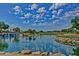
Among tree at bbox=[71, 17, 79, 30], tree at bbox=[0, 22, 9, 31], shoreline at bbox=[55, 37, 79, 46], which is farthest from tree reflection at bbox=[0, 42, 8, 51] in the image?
tree at bbox=[71, 17, 79, 30]

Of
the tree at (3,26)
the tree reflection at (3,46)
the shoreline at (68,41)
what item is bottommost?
the tree reflection at (3,46)

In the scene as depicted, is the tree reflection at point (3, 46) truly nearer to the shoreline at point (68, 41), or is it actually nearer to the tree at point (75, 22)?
the shoreline at point (68, 41)

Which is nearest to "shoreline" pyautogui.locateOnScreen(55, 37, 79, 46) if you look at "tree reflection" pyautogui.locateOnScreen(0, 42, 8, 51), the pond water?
the pond water

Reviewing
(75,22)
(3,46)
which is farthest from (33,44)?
(75,22)

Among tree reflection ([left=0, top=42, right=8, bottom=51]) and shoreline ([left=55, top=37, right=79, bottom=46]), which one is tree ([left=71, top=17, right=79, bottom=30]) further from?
tree reflection ([left=0, top=42, right=8, bottom=51])

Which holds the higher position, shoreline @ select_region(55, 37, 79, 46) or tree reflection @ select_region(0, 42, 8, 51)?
shoreline @ select_region(55, 37, 79, 46)

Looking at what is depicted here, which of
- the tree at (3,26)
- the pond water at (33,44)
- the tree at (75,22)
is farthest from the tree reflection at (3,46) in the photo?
the tree at (75,22)

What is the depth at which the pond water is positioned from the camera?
133cm

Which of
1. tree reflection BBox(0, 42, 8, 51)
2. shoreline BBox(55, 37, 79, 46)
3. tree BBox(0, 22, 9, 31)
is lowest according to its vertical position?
tree reflection BBox(0, 42, 8, 51)

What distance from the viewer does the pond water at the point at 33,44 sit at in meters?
1.33

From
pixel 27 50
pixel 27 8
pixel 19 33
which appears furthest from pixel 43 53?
pixel 27 8

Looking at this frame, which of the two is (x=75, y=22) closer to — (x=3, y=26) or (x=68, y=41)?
(x=68, y=41)

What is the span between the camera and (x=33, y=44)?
4.38 ft

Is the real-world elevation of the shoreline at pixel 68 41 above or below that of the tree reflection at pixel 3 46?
above
